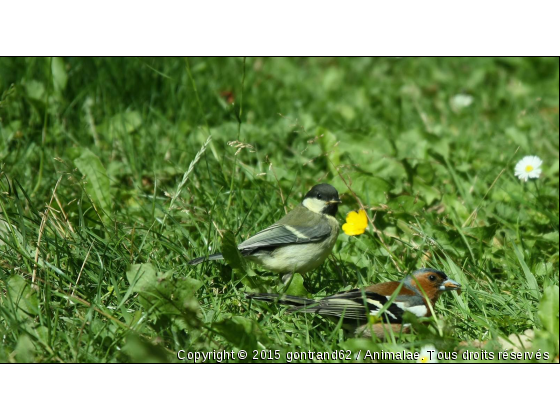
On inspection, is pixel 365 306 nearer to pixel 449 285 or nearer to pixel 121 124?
pixel 449 285

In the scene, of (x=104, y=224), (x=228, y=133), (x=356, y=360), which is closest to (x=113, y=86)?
(x=228, y=133)

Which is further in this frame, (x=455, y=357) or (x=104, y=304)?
(x=104, y=304)

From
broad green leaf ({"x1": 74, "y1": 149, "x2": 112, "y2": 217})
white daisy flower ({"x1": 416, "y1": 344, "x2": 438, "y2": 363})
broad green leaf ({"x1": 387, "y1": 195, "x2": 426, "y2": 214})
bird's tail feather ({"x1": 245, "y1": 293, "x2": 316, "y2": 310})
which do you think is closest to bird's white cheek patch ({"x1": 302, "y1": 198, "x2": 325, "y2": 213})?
broad green leaf ({"x1": 387, "y1": 195, "x2": 426, "y2": 214})

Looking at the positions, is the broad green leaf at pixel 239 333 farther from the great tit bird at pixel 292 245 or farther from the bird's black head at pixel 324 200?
the bird's black head at pixel 324 200

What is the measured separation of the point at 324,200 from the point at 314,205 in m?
0.09

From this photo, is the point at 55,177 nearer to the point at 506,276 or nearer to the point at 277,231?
the point at 277,231

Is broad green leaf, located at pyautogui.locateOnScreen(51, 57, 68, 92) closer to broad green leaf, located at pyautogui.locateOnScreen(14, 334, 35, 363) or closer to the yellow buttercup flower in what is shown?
the yellow buttercup flower

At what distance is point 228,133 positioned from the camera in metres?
6.16

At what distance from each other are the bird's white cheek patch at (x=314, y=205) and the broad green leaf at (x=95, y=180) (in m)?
1.44

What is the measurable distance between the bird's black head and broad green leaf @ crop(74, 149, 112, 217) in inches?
57.8

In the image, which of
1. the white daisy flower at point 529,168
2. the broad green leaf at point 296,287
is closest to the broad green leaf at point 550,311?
the broad green leaf at point 296,287

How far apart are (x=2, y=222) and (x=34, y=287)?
0.83 meters

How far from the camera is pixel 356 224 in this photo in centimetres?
435

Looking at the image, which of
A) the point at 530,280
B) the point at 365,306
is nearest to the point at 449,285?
the point at 530,280
